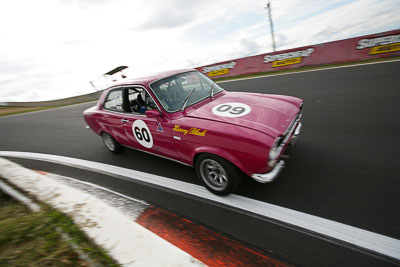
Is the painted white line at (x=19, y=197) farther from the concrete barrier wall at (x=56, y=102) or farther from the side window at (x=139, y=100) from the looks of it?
the concrete barrier wall at (x=56, y=102)

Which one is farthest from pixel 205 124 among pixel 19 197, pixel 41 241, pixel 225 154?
pixel 19 197

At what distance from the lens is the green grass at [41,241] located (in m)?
1.56

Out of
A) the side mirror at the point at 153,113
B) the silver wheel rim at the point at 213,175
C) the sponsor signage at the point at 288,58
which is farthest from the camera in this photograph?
the sponsor signage at the point at 288,58

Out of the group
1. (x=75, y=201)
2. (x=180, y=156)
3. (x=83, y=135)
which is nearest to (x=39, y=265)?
(x=75, y=201)

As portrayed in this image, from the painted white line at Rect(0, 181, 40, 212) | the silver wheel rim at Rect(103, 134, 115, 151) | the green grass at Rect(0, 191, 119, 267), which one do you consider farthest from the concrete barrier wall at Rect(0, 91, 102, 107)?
the green grass at Rect(0, 191, 119, 267)

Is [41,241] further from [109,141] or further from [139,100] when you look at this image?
[109,141]

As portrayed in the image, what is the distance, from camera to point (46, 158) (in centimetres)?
473

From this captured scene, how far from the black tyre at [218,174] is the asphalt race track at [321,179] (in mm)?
252

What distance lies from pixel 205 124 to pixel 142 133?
4.14ft

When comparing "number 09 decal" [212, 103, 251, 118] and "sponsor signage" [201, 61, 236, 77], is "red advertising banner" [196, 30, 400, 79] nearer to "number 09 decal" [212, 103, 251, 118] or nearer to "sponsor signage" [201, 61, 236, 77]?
"sponsor signage" [201, 61, 236, 77]

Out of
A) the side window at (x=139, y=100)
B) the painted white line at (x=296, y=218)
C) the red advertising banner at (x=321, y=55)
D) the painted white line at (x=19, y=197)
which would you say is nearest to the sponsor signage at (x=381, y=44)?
the red advertising banner at (x=321, y=55)

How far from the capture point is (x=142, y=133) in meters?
3.31

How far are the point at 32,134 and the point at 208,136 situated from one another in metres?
7.52

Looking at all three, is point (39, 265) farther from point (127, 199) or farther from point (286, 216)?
point (286, 216)
